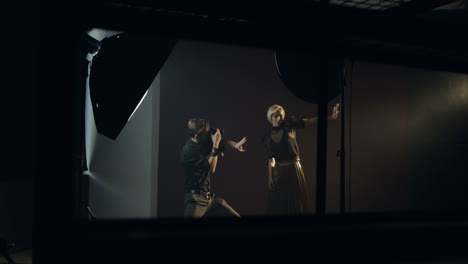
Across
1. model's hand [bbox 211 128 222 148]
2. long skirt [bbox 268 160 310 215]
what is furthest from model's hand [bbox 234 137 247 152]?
long skirt [bbox 268 160 310 215]

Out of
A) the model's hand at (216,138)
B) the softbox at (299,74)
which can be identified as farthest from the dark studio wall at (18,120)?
the model's hand at (216,138)

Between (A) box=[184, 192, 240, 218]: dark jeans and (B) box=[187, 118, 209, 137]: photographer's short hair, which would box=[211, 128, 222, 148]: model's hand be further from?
(A) box=[184, 192, 240, 218]: dark jeans

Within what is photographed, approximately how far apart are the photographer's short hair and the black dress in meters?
0.69

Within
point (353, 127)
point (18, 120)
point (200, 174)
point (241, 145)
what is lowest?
point (200, 174)

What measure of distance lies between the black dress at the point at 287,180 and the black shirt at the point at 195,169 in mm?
608

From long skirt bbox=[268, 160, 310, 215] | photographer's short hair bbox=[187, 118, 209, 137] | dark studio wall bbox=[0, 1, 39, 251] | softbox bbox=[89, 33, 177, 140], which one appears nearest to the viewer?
softbox bbox=[89, 33, 177, 140]

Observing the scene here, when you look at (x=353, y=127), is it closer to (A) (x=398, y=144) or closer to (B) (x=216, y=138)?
(A) (x=398, y=144)

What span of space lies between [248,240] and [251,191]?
9.64ft

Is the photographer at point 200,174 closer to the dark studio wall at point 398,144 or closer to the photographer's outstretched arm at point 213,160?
the photographer's outstretched arm at point 213,160

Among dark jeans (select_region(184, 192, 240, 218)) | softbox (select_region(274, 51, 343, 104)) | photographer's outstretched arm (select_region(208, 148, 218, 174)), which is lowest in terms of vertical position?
dark jeans (select_region(184, 192, 240, 218))

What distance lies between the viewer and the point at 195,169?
3.10m

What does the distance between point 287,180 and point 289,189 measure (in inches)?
3.2

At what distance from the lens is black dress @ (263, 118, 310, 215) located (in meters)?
2.97

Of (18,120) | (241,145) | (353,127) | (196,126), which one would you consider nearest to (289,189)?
(241,145)
